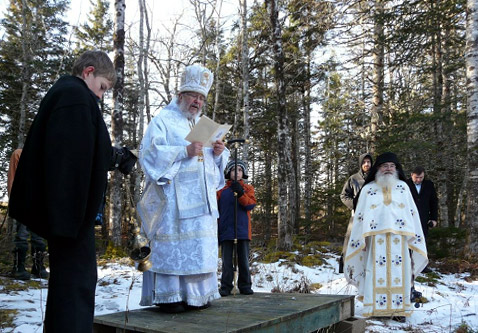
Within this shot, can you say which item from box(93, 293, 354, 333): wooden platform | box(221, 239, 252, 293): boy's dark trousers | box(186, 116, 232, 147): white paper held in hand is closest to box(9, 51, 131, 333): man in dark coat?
box(93, 293, 354, 333): wooden platform

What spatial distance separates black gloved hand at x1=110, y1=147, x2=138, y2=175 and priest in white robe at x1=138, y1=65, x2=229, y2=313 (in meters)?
0.77

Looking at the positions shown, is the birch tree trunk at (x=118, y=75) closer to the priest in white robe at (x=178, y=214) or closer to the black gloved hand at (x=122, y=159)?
the priest in white robe at (x=178, y=214)

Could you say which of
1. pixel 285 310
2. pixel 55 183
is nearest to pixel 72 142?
pixel 55 183

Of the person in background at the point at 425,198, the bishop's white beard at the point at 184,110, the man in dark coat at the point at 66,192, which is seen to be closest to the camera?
the man in dark coat at the point at 66,192

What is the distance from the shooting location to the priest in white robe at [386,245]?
5.48m

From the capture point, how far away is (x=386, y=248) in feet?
18.4

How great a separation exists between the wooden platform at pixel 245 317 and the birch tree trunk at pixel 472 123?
6346 millimetres

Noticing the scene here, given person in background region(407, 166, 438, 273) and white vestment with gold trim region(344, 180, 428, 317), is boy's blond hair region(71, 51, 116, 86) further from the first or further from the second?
person in background region(407, 166, 438, 273)

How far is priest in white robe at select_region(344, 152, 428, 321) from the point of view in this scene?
18.0 ft

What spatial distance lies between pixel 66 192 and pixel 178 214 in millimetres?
1665

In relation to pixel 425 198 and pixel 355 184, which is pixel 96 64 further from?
pixel 425 198

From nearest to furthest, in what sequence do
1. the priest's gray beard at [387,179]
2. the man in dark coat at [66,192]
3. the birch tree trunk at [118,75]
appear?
the man in dark coat at [66,192] → the priest's gray beard at [387,179] → the birch tree trunk at [118,75]

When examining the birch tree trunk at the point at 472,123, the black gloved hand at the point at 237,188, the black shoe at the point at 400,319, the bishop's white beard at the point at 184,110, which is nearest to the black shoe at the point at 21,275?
the black gloved hand at the point at 237,188

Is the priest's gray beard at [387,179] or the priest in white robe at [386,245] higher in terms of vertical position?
the priest's gray beard at [387,179]
